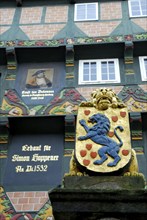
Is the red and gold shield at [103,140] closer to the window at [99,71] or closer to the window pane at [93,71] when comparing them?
the window at [99,71]

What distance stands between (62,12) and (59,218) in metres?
9.09

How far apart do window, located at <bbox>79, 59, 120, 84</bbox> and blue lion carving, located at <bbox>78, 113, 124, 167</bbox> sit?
4.73 meters

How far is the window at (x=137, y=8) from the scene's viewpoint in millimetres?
12773

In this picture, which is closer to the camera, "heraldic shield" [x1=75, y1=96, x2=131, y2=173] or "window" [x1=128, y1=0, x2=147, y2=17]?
"heraldic shield" [x1=75, y1=96, x2=131, y2=173]

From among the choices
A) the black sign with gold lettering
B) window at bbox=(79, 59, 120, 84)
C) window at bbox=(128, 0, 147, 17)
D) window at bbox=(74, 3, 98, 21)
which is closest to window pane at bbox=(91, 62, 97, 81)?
window at bbox=(79, 59, 120, 84)

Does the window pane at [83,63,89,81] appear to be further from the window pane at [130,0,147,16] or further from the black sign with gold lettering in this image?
the window pane at [130,0,147,16]

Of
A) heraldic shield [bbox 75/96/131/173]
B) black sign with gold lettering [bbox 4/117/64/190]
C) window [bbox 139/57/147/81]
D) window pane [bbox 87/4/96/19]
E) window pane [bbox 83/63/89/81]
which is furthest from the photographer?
window pane [bbox 87/4/96/19]

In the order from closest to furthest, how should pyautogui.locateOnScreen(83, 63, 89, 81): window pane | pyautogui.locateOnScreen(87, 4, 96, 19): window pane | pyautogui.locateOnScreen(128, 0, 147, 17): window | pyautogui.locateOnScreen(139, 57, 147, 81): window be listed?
pyautogui.locateOnScreen(139, 57, 147, 81): window → pyautogui.locateOnScreen(83, 63, 89, 81): window pane → pyautogui.locateOnScreen(128, 0, 147, 17): window → pyautogui.locateOnScreen(87, 4, 96, 19): window pane

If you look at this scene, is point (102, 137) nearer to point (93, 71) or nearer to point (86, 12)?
point (93, 71)

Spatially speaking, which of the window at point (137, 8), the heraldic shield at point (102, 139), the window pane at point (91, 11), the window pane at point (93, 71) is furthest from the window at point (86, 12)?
the heraldic shield at point (102, 139)

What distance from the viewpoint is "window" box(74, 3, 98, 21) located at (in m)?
12.8

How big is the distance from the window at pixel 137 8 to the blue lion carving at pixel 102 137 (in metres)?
7.36

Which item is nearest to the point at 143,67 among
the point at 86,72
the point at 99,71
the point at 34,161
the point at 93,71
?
the point at 99,71

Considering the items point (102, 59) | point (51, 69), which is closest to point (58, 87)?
point (51, 69)
